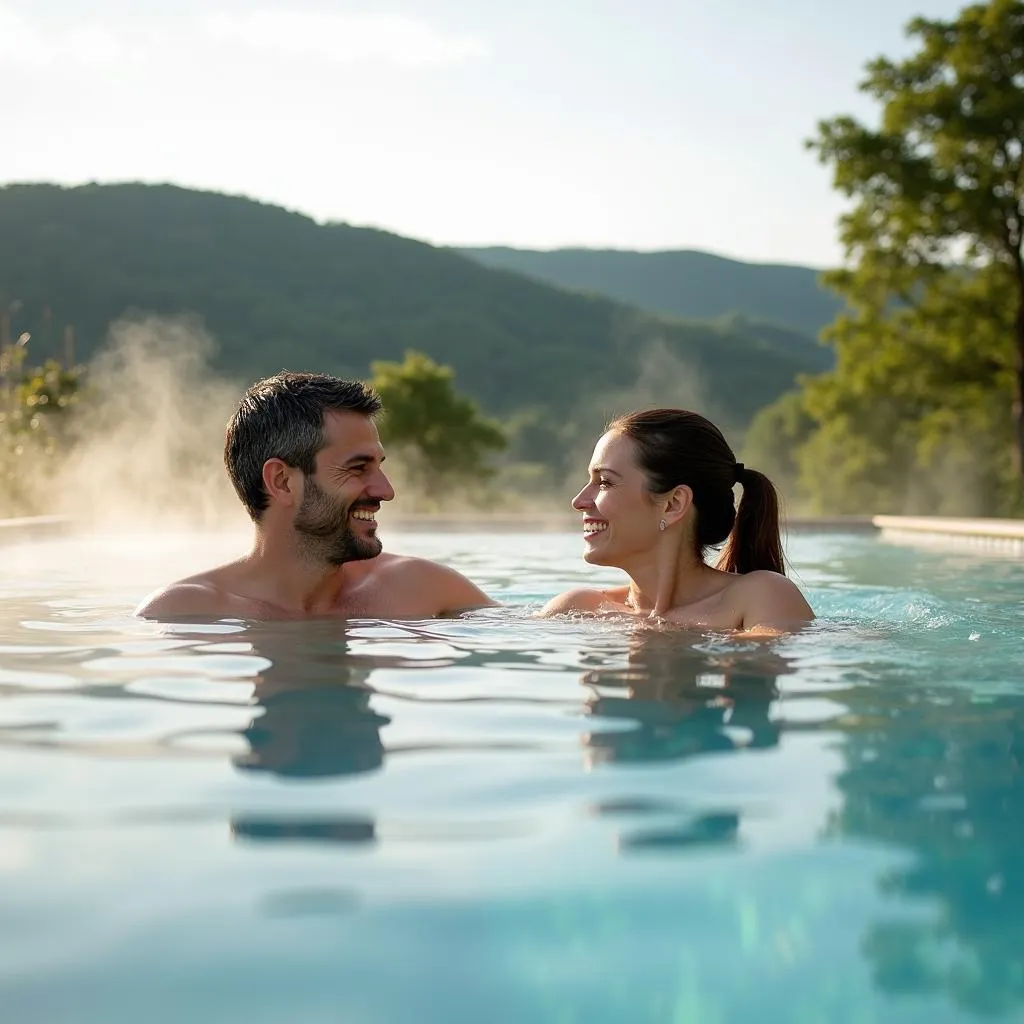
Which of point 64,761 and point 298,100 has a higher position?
point 298,100

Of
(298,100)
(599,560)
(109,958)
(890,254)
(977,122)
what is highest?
(298,100)

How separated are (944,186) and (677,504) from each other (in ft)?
59.5

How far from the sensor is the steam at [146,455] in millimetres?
16062

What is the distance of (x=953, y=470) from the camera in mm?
25156

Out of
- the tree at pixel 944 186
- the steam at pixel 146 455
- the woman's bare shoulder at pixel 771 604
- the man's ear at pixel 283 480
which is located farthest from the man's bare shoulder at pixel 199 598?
the tree at pixel 944 186

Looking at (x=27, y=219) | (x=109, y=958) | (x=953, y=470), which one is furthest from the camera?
(x=27, y=219)

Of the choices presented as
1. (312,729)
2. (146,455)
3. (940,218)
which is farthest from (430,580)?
(146,455)

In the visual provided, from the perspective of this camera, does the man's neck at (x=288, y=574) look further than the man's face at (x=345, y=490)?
Yes

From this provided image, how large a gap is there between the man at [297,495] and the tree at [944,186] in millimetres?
17867

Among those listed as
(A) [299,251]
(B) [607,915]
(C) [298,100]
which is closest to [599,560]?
(B) [607,915]

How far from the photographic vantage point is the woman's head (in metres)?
4.07

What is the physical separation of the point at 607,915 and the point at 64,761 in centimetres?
122

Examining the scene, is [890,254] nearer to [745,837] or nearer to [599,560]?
[599,560]

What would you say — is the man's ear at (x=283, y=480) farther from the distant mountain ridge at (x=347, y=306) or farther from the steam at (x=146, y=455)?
the distant mountain ridge at (x=347, y=306)
